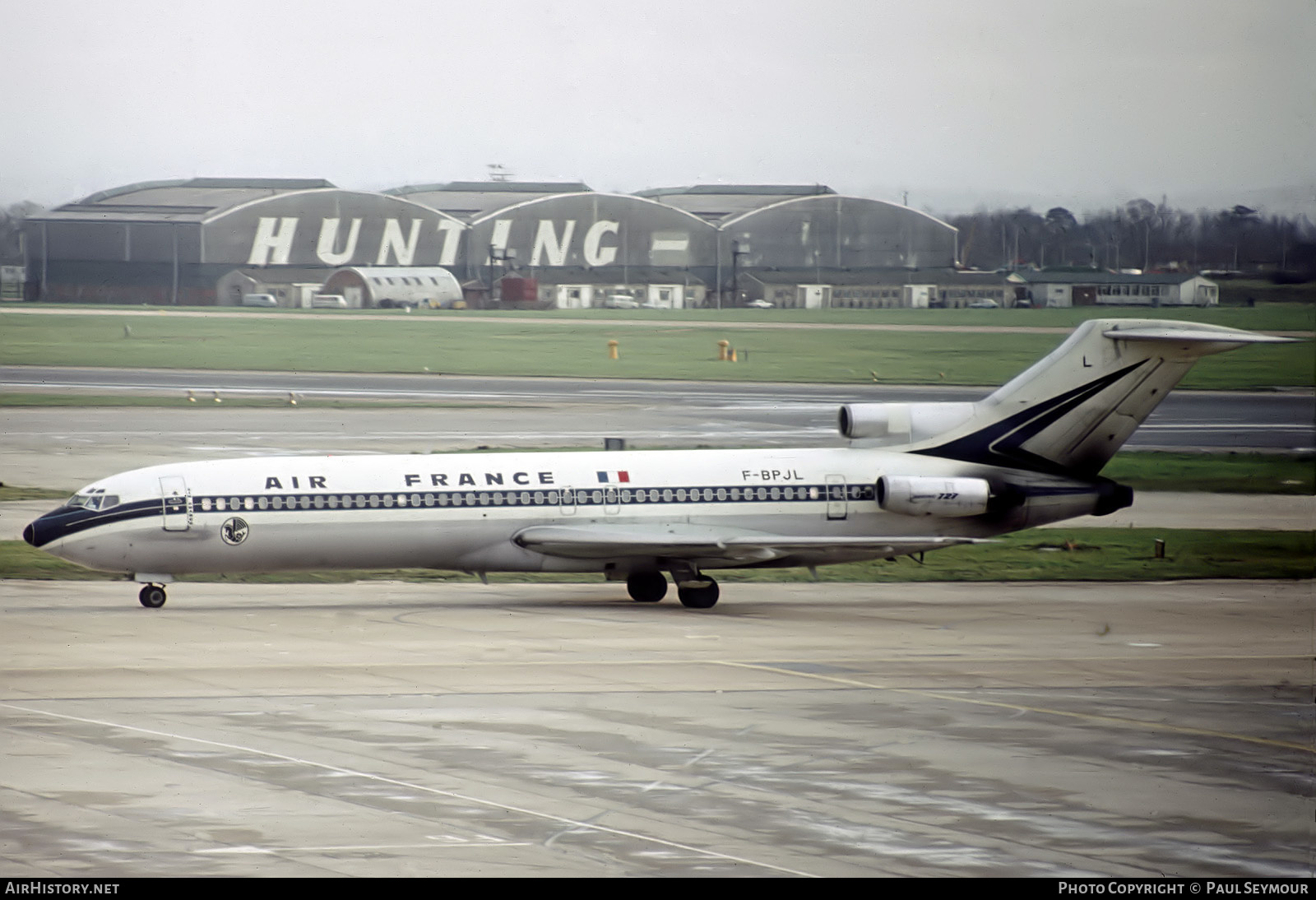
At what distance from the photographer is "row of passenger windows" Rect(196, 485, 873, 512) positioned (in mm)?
28016

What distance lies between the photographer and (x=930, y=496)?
2927cm

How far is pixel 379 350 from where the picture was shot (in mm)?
47312

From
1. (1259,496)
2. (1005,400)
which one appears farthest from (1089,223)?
(1259,496)

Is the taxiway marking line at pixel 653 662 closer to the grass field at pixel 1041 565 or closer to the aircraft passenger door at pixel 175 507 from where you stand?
the aircraft passenger door at pixel 175 507

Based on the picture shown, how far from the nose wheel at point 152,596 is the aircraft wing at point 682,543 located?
Answer: 22.4 ft

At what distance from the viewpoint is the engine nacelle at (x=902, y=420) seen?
3038 centimetres

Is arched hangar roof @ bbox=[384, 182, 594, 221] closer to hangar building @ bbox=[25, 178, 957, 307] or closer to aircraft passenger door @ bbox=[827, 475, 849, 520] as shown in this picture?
hangar building @ bbox=[25, 178, 957, 307]

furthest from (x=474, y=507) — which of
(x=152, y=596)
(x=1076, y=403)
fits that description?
(x=1076, y=403)

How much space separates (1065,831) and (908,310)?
2737 centimetres

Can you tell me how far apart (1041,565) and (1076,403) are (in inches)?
221

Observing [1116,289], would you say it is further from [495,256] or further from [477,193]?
[477,193]

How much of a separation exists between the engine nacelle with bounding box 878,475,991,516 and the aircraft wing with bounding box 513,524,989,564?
570mm

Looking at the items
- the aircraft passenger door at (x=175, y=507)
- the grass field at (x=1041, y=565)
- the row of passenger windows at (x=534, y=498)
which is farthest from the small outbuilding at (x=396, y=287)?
the aircraft passenger door at (x=175, y=507)
